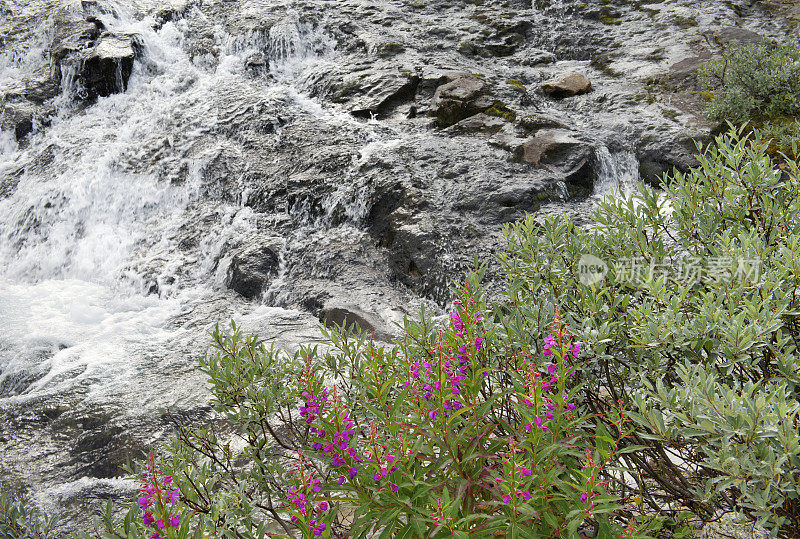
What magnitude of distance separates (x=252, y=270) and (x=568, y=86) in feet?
24.4

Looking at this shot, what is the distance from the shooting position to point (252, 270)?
25.7 feet

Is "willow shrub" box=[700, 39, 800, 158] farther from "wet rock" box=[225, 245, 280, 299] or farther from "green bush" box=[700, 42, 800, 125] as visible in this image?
"wet rock" box=[225, 245, 280, 299]

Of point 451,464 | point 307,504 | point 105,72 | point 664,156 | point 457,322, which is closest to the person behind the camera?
point 307,504

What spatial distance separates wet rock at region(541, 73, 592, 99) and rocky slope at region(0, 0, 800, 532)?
0.12 ft

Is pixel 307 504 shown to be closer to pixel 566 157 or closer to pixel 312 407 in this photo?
pixel 312 407

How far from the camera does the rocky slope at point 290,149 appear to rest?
684 centimetres

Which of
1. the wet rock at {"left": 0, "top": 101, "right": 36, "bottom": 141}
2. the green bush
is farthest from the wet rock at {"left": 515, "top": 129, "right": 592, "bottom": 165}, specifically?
the wet rock at {"left": 0, "top": 101, "right": 36, "bottom": 141}

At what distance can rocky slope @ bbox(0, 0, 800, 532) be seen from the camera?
Answer: 6.84m

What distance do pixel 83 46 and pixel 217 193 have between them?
25.9 feet

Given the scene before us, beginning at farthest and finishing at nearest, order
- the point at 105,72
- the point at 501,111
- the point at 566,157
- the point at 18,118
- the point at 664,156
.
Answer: the point at 105,72
the point at 18,118
the point at 501,111
the point at 664,156
the point at 566,157

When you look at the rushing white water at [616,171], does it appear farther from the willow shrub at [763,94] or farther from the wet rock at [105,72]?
the wet rock at [105,72]

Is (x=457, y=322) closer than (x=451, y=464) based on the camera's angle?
No

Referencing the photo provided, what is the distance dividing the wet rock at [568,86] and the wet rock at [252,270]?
22.3 ft

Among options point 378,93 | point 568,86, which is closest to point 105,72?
point 378,93
